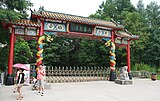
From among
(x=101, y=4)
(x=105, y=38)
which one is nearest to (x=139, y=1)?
(x=101, y=4)

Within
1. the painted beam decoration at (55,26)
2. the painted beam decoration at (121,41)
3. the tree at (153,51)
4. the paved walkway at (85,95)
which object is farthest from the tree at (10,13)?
the tree at (153,51)

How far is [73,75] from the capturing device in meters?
15.0

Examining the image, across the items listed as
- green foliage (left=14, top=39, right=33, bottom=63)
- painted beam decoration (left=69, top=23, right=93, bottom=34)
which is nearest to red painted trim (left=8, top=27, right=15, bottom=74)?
painted beam decoration (left=69, top=23, right=93, bottom=34)

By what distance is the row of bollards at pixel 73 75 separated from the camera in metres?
13.5

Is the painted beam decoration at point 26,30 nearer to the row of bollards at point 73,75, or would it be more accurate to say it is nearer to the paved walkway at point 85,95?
the row of bollards at point 73,75

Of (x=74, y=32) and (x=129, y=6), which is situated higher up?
(x=129, y=6)

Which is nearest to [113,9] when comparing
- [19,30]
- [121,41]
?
[121,41]

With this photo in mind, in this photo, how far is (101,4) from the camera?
2977cm

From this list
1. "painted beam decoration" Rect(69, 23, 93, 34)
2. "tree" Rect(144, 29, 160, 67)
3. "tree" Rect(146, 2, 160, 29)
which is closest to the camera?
"painted beam decoration" Rect(69, 23, 93, 34)

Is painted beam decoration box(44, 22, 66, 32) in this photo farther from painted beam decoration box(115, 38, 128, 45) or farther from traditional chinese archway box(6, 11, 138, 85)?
painted beam decoration box(115, 38, 128, 45)

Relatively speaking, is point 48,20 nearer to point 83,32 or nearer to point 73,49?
point 83,32

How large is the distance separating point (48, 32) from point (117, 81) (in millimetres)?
6109

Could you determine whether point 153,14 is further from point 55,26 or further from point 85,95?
point 85,95

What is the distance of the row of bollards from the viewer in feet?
44.2
